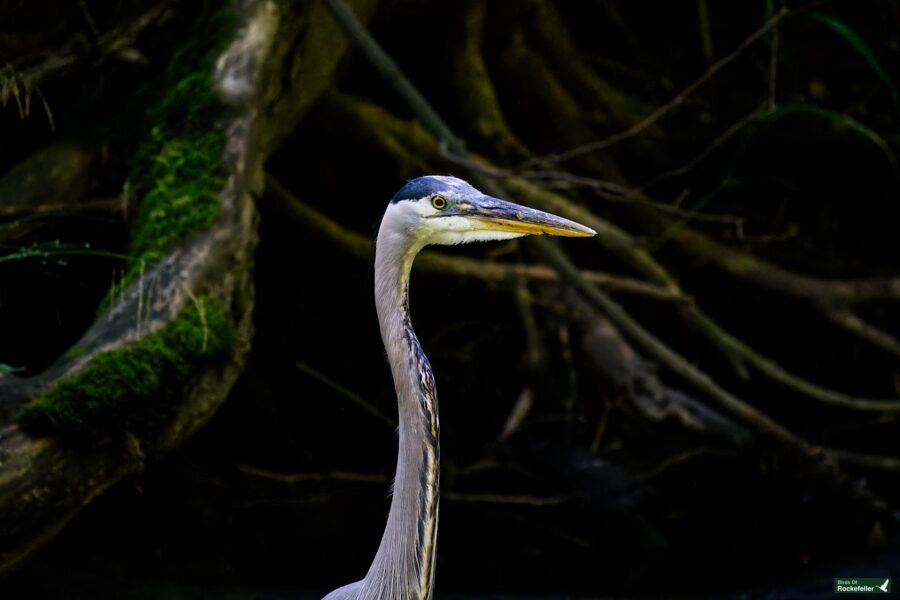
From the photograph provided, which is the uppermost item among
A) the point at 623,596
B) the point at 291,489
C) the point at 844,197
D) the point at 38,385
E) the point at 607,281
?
the point at 844,197

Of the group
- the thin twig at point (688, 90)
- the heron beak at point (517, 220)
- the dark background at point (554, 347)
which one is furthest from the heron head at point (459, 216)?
the dark background at point (554, 347)

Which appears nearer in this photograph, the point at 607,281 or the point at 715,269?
the point at 607,281

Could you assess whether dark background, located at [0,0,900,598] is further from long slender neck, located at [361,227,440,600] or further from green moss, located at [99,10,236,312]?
long slender neck, located at [361,227,440,600]

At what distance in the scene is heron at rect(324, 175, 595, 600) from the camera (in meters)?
1.96

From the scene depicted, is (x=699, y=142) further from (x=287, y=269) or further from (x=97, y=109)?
(x=97, y=109)

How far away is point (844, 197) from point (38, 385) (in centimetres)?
379

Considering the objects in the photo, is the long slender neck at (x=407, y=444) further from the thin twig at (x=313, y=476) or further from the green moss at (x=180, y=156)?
the thin twig at (x=313, y=476)

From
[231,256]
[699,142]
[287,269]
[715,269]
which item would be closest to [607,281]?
[715,269]

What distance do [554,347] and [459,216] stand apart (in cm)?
241

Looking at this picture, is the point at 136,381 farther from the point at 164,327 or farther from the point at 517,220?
the point at 517,220

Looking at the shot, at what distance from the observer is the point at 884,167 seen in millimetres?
4527

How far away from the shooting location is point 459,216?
198cm

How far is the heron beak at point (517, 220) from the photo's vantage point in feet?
6.45
